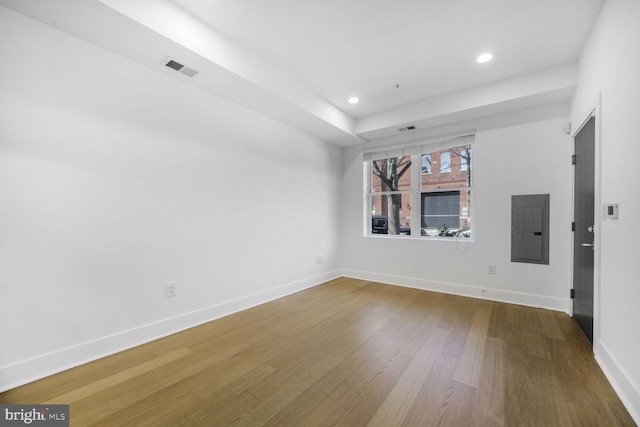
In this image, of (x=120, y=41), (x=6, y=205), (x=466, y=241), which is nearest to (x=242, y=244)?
(x=6, y=205)

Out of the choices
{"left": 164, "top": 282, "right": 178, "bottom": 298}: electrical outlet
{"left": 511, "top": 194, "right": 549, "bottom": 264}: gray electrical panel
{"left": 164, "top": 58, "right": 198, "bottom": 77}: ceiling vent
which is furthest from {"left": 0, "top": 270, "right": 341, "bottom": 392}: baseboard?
{"left": 511, "top": 194, "right": 549, "bottom": 264}: gray electrical panel

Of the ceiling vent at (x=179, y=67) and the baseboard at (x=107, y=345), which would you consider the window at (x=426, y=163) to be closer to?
the baseboard at (x=107, y=345)

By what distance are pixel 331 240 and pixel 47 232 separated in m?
3.71

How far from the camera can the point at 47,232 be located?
78.5 inches

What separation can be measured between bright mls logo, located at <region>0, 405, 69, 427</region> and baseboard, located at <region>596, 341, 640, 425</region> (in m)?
3.18

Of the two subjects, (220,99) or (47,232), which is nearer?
(47,232)

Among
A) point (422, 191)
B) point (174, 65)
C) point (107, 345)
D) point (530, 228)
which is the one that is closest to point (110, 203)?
point (107, 345)

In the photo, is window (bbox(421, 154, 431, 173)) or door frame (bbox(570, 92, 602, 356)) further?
window (bbox(421, 154, 431, 173))

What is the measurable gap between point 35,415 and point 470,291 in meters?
4.43

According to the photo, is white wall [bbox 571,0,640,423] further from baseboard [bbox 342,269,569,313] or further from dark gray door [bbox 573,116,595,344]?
baseboard [bbox 342,269,569,313]

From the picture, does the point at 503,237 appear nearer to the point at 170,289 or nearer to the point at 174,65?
the point at 170,289

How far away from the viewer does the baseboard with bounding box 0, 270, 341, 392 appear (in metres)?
1.85

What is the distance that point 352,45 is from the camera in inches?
104

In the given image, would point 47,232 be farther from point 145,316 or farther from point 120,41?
point 120,41
